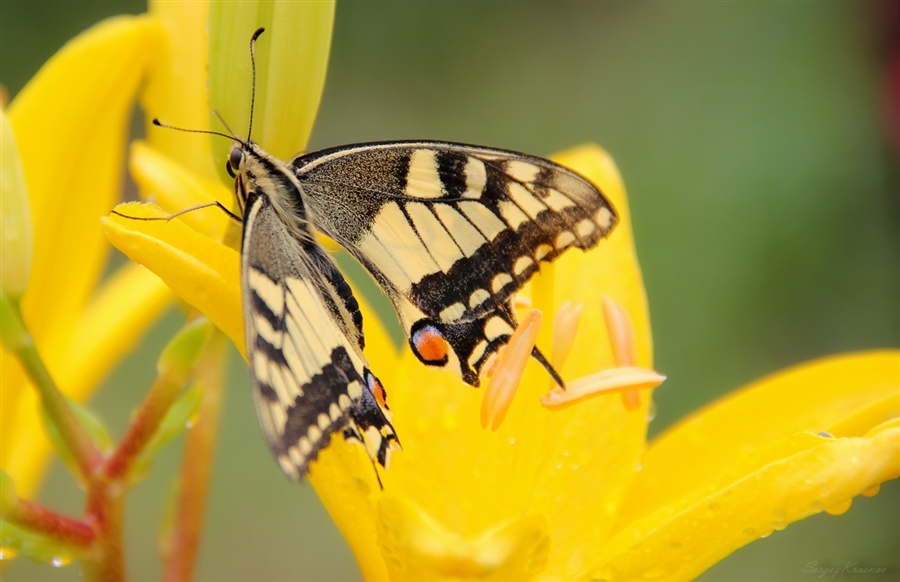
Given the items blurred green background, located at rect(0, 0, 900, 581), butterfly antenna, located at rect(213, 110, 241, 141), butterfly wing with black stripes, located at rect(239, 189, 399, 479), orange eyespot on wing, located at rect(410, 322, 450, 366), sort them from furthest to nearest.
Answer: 1. blurred green background, located at rect(0, 0, 900, 581)
2. orange eyespot on wing, located at rect(410, 322, 450, 366)
3. butterfly antenna, located at rect(213, 110, 241, 141)
4. butterfly wing with black stripes, located at rect(239, 189, 399, 479)

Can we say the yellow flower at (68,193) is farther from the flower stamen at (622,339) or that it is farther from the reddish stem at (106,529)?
the flower stamen at (622,339)

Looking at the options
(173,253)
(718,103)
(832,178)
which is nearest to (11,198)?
(173,253)

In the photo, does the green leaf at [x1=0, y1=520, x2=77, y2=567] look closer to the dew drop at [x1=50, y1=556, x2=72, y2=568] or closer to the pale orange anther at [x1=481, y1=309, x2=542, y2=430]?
the dew drop at [x1=50, y1=556, x2=72, y2=568]

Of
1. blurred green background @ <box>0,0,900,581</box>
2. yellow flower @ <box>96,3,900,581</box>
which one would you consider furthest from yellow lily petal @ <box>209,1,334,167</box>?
blurred green background @ <box>0,0,900,581</box>

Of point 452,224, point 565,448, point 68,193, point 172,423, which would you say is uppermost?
point 68,193

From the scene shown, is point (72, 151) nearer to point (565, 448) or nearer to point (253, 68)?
point (253, 68)

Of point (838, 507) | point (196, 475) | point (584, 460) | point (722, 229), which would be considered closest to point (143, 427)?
point (196, 475)
